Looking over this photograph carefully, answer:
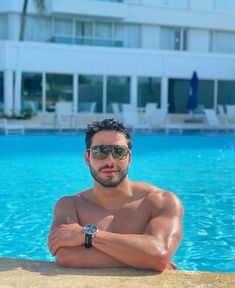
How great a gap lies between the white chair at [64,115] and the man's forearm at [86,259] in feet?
59.8

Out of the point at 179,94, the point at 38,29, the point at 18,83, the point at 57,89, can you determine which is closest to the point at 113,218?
the point at 18,83

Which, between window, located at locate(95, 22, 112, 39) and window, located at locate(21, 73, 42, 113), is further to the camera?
window, located at locate(95, 22, 112, 39)

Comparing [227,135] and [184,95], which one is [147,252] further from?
[184,95]

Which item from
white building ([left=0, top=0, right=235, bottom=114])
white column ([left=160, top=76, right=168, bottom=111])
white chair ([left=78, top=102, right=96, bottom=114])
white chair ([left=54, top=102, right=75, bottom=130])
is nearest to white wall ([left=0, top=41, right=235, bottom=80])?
white building ([left=0, top=0, right=235, bottom=114])

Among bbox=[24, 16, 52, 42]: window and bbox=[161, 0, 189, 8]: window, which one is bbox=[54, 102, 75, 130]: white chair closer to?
bbox=[24, 16, 52, 42]: window

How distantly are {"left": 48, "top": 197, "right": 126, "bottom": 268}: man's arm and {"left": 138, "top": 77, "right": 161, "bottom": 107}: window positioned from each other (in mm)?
21947

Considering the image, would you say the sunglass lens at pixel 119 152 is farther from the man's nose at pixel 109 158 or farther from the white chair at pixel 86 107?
the white chair at pixel 86 107

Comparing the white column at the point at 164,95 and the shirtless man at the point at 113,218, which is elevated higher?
the white column at the point at 164,95

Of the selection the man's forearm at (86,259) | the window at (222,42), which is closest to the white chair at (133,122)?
the window at (222,42)

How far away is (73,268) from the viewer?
113 inches

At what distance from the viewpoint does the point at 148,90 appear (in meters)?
25.0

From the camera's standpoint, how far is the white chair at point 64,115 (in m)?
21.1

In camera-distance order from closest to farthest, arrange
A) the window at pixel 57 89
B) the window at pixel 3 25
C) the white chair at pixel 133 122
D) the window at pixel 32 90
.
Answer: the white chair at pixel 133 122
the window at pixel 32 90
the window at pixel 57 89
the window at pixel 3 25

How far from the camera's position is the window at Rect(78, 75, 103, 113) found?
23.6m
